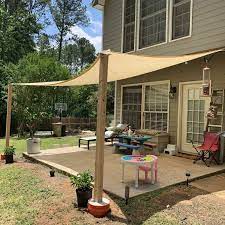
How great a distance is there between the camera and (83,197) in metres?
4.77

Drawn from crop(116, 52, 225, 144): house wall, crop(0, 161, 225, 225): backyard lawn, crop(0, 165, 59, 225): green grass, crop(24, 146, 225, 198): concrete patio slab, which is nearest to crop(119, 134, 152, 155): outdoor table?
crop(24, 146, 225, 198): concrete patio slab

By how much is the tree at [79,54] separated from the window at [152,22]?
27.6 metres

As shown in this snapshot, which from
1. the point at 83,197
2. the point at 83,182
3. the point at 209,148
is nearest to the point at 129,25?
the point at 209,148

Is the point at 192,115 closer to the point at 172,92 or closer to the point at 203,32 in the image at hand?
the point at 172,92

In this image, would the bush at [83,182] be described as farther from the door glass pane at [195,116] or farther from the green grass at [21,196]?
the door glass pane at [195,116]

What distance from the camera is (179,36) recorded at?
9.16 m

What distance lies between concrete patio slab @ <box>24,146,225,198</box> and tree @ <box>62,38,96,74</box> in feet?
97.5

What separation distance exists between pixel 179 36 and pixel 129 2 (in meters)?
3.25

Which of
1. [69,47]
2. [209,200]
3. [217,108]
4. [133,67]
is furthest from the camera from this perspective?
[69,47]

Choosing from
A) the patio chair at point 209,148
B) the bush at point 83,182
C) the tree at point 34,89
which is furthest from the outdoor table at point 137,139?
the tree at point 34,89

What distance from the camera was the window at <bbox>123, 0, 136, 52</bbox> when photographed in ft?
37.2

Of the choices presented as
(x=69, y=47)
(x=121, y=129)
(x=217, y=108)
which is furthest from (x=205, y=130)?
(x=69, y=47)

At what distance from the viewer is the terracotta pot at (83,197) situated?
476 cm

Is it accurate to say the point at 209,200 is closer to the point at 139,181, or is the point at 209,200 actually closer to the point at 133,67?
the point at 139,181
